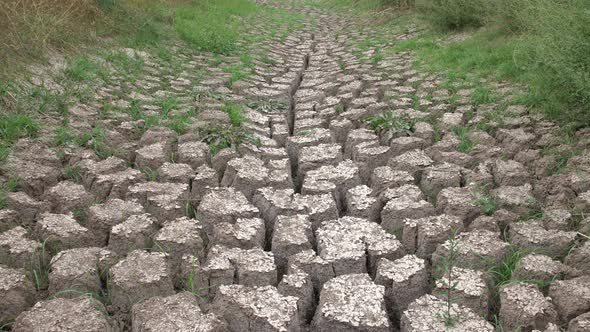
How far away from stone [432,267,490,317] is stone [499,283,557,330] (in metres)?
0.07

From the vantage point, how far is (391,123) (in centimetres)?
419

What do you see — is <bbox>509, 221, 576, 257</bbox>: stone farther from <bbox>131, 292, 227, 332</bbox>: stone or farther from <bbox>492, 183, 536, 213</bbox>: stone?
<bbox>131, 292, 227, 332</bbox>: stone

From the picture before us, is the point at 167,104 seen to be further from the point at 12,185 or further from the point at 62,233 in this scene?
the point at 62,233

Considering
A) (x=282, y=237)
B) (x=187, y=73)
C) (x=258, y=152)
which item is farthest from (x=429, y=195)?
(x=187, y=73)

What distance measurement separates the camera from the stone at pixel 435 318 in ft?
6.93

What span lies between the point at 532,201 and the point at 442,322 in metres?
1.18

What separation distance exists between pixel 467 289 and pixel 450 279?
0.09m

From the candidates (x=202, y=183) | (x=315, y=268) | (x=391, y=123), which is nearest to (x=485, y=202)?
(x=315, y=268)

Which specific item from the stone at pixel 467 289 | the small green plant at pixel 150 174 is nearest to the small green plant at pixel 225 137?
the small green plant at pixel 150 174

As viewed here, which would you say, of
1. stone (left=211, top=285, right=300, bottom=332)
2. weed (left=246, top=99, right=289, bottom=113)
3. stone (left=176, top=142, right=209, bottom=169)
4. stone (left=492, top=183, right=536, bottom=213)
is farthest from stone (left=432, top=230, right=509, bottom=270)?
weed (left=246, top=99, right=289, bottom=113)

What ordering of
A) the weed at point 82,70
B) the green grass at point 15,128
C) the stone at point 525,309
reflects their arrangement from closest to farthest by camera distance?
the stone at point 525,309, the green grass at point 15,128, the weed at point 82,70

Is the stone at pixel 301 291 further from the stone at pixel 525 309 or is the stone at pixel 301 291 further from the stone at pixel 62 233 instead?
the stone at pixel 62 233

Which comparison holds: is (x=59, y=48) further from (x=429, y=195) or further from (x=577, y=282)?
(x=577, y=282)

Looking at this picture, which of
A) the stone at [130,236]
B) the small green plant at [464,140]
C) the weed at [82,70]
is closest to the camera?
the stone at [130,236]
